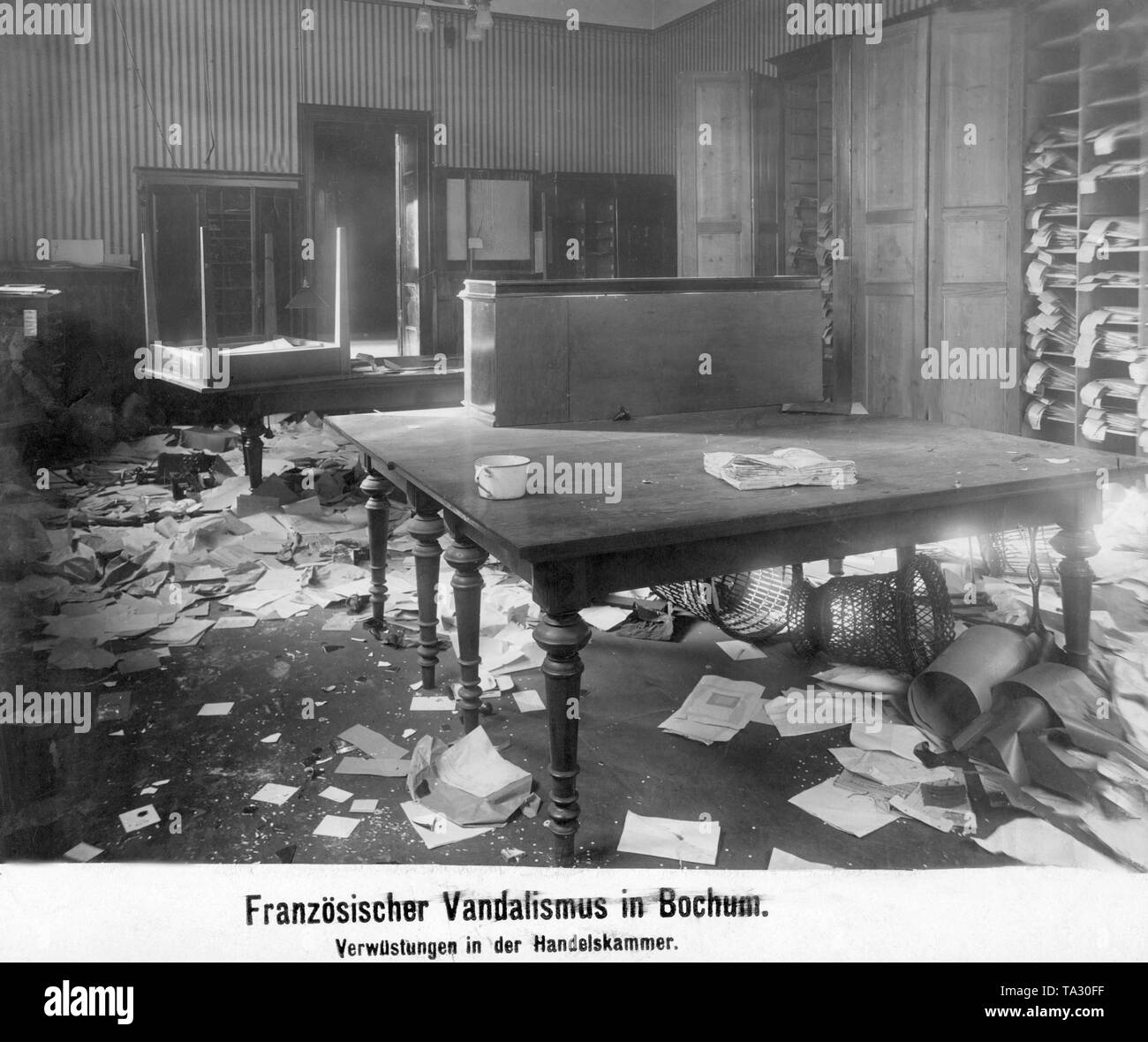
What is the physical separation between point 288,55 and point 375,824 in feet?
32.1

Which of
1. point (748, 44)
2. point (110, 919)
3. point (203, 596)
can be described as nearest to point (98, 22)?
point (748, 44)

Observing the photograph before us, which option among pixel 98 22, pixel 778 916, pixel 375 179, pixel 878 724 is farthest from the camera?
pixel 375 179

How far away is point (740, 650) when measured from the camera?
3822 mm

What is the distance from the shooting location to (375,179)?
14.3 metres

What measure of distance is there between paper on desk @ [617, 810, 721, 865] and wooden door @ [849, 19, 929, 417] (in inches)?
185

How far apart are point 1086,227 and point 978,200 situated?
0.71 meters

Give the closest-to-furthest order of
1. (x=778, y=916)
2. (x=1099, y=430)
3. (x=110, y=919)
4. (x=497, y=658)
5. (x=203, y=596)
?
(x=110, y=919), (x=778, y=916), (x=497, y=658), (x=203, y=596), (x=1099, y=430)

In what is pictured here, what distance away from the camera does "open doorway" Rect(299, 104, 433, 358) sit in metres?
10.7

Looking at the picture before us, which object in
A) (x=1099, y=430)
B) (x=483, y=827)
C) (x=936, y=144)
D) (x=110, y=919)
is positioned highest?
(x=936, y=144)

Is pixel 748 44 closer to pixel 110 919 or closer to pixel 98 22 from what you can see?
pixel 98 22

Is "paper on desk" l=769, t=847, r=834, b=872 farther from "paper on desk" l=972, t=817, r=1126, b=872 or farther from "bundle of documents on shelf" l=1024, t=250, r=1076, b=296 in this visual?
"bundle of documents on shelf" l=1024, t=250, r=1076, b=296

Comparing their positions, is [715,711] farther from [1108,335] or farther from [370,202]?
[370,202]

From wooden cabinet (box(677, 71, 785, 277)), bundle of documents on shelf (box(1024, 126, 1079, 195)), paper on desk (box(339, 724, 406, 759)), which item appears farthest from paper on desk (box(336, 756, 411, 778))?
→ wooden cabinet (box(677, 71, 785, 277))

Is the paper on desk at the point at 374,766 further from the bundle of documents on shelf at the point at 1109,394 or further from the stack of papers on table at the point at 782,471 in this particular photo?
the bundle of documents on shelf at the point at 1109,394
